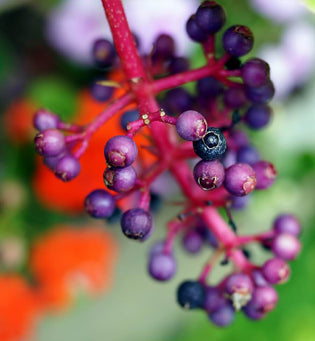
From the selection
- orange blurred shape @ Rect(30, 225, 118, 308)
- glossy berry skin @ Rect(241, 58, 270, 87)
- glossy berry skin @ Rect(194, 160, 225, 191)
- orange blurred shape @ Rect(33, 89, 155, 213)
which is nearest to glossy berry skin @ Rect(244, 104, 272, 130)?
glossy berry skin @ Rect(241, 58, 270, 87)

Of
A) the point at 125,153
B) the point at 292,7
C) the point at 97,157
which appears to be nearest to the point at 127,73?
the point at 125,153

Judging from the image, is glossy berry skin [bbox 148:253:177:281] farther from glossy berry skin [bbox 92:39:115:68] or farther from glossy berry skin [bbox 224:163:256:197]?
glossy berry skin [bbox 92:39:115:68]

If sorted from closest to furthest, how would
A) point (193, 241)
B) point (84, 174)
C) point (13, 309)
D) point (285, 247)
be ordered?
point (285, 247) → point (193, 241) → point (84, 174) → point (13, 309)

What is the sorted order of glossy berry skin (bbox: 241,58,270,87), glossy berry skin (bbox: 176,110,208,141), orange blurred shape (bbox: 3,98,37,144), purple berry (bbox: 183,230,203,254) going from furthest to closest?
1. orange blurred shape (bbox: 3,98,37,144)
2. purple berry (bbox: 183,230,203,254)
3. glossy berry skin (bbox: 241,58,270,87)
4. glossy berry skin (bbox: 176,110,208,141)

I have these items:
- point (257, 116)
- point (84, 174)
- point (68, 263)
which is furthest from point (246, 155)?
point (68, 263)

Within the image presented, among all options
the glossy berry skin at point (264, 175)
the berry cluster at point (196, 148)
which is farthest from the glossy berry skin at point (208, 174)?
the glossy berry skin at point (264, 175)

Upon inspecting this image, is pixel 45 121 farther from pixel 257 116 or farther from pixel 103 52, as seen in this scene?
pixel 257 116
